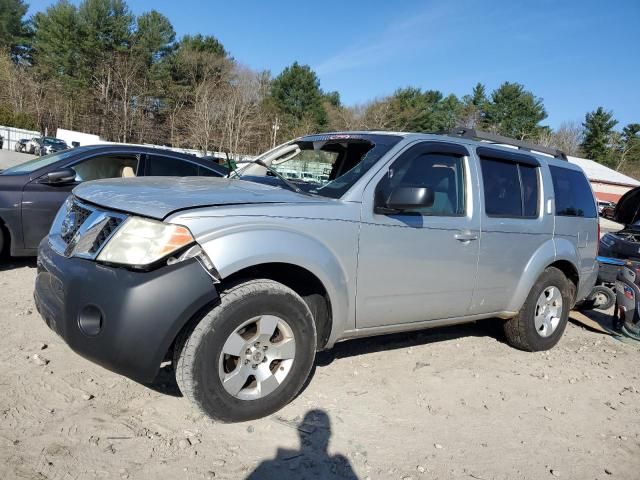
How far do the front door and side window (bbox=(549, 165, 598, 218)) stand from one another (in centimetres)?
135

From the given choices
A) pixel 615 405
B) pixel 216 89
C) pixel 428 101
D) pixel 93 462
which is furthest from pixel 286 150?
pixel 428 101

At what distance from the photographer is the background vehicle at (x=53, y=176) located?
17.7 ft

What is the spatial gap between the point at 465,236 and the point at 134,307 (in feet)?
8.24

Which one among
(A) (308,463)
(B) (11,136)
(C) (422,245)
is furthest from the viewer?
Result: (B) (11,136)

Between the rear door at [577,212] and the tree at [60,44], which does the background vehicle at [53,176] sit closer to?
the rear door at [577,212]

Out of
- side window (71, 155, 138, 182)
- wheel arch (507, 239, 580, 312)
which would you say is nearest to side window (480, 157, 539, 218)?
wheel arch (507, 239, 580, 312)

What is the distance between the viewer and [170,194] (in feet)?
9.23

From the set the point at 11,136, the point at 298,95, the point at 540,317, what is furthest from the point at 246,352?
the point at 298,95

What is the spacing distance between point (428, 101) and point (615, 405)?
64.2m

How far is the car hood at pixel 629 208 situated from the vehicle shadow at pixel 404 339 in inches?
137

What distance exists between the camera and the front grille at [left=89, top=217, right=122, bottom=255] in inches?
103

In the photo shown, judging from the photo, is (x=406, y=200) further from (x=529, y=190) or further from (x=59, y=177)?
(x=59, y=177)

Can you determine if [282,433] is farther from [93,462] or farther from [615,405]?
[615,405]

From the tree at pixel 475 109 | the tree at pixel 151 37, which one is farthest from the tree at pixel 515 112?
the tree at pixel 151 37
